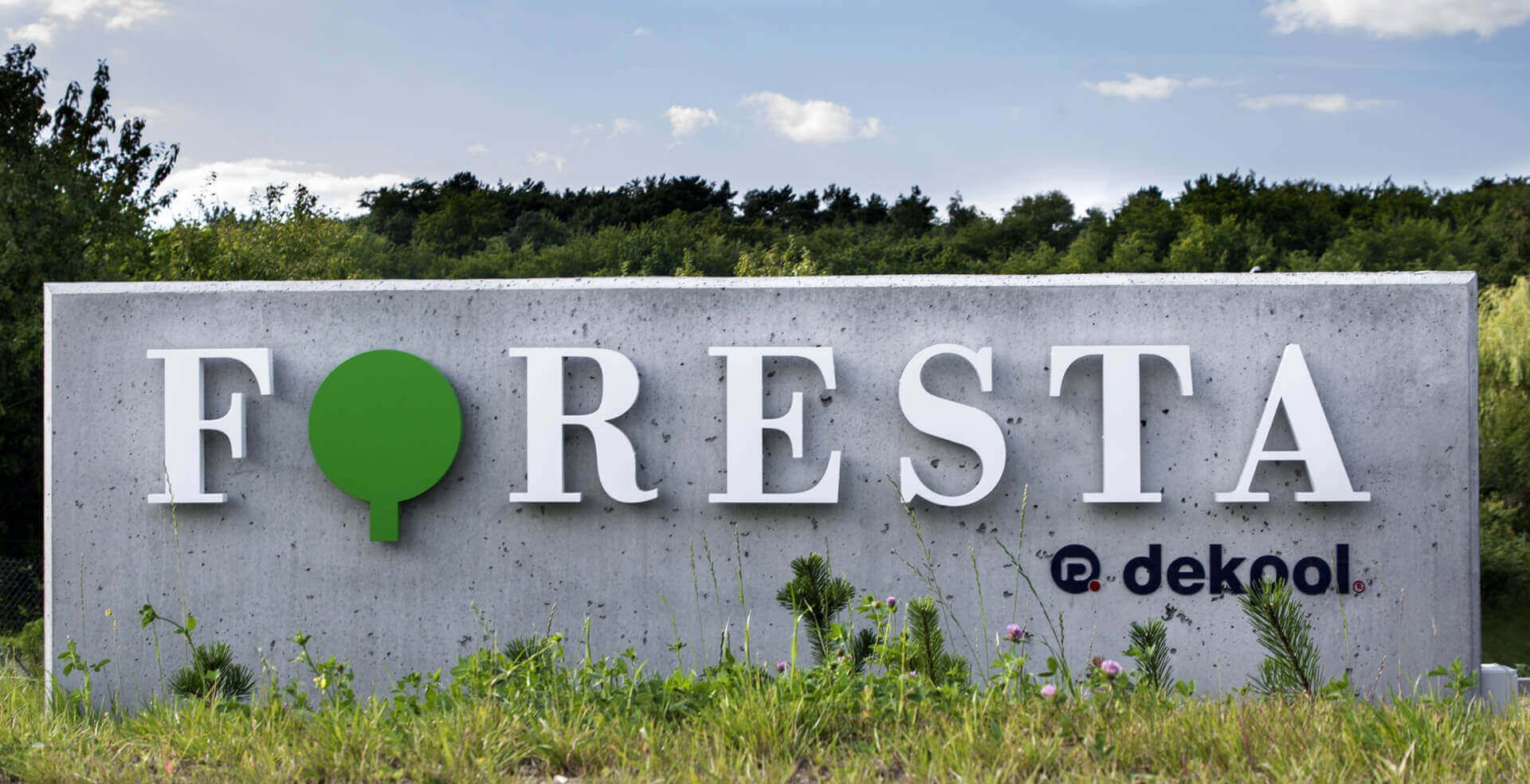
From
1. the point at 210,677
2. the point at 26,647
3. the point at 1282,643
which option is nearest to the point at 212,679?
the point at 210,677

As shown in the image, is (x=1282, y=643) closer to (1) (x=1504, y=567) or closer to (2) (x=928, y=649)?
(2) (x=928, y=649)

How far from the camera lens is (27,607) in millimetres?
17219

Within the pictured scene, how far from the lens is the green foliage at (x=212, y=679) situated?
13.3 feet

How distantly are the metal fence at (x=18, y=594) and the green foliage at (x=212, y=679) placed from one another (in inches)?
610

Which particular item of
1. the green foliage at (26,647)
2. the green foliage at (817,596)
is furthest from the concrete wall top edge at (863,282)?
the green foliage at (26,647)

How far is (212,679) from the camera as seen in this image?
4.09 metres

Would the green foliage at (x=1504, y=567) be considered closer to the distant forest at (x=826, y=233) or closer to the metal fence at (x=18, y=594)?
the distant forest at (x=826, y=233)

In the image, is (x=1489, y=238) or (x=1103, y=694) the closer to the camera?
(x=1103, y=694)

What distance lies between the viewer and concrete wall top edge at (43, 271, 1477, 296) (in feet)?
16.7

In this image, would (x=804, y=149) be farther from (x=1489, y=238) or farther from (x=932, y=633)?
(x=932, y=633)

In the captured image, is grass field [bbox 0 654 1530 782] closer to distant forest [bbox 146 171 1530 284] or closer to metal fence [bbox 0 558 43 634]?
metal fence [bbox 0 558 43 634]

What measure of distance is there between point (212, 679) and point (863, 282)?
120 inches

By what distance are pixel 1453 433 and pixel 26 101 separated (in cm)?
2659

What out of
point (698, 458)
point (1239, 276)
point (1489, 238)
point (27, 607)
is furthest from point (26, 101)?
point (1489, 238)
